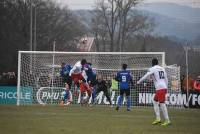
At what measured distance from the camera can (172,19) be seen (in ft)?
276

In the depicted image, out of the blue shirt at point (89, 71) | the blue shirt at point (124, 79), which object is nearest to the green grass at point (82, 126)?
the blue shirt at point (124, 79)

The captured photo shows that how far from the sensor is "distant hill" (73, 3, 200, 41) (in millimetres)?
72019

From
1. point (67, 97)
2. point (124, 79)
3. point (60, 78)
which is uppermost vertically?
point (60, 78)

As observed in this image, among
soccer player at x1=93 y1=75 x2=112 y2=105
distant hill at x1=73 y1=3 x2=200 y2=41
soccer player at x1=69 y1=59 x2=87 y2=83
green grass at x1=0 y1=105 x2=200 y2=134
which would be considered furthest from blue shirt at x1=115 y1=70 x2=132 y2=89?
distant hill at x1=73 y1=3 x2=200 y2=41

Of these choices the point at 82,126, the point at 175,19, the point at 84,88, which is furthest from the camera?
Result: the point at 175,19

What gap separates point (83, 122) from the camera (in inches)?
835

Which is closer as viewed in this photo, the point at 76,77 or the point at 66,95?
the point at 76,77

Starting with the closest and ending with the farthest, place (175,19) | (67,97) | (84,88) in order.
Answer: (84,88) < (67,97) < (175,19)

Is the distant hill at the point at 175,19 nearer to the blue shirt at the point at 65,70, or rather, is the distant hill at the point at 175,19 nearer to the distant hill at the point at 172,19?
the distant hill at the point at 172,19

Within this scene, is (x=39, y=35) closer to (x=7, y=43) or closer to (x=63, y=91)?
(x=7, y=43)

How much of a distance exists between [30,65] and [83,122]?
15265mm

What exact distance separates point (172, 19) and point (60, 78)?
49544 mm

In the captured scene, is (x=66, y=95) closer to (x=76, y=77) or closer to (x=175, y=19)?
(x=76, y=77)

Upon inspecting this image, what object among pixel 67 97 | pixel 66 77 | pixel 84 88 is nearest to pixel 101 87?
pixel 67 97
